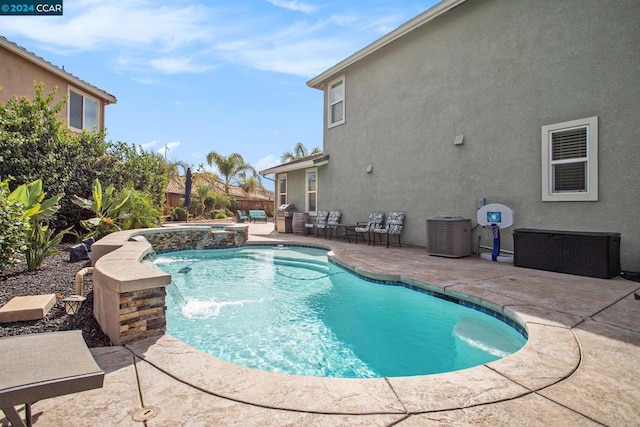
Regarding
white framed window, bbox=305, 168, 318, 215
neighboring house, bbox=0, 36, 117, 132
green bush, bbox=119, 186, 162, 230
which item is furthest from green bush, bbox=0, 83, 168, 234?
white framed window, bbox=305, 168, 318, 215

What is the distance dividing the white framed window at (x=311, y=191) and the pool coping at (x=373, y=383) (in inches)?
448

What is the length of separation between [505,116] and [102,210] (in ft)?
35.8

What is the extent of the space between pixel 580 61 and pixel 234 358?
8.17 m

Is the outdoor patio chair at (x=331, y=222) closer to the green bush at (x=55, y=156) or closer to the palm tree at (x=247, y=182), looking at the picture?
the green bush at (x=55, y=156)

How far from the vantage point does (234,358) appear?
11.6 ft

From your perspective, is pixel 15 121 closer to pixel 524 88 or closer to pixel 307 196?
pixel 307 196

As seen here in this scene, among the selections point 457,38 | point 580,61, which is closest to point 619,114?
point 580,61

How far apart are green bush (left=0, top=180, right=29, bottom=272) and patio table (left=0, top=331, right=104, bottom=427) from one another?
11.5 feet

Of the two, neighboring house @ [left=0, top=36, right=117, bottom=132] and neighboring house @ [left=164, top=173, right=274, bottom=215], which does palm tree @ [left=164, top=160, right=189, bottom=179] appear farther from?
neighboring house @ [left=0, top=36, right=117, bottom=132]

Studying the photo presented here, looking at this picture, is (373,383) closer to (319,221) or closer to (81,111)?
(319,221)

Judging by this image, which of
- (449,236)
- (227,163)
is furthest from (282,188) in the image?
(227,163)

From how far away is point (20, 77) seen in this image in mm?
11375

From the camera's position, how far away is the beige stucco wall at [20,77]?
35.5 feet

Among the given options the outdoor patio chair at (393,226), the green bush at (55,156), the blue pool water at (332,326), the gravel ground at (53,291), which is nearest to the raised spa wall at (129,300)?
the gravel ground at (53,291)
